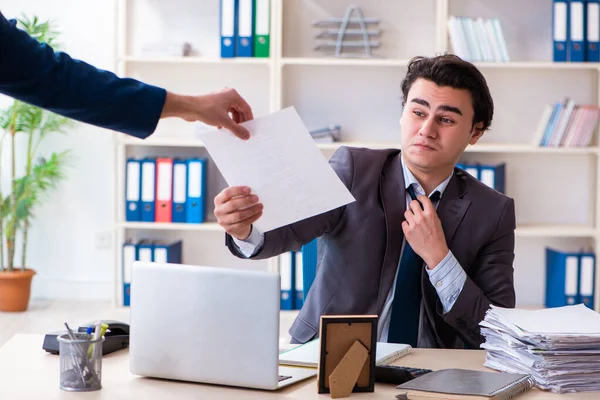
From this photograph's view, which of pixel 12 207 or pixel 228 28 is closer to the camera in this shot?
pixel 228 28

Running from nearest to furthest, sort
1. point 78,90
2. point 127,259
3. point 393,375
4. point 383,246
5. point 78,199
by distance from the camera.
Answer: point 78,90
point 393,375
point 383,246
point 127,259
point 78,199

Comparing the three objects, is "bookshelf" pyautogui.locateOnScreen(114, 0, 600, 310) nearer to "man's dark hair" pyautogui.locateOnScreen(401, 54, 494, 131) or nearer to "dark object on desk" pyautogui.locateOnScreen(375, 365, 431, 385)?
"man's dark hair" pyautogui.locateOnScreen(401, 54, 494, 131)

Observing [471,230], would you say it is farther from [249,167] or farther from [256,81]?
[256,81]

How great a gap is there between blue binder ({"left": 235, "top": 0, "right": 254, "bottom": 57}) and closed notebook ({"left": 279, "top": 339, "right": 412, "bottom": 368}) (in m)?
2.76

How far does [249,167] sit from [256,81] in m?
3.05

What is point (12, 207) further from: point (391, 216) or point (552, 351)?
point (552, 351)

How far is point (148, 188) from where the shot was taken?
4.43m

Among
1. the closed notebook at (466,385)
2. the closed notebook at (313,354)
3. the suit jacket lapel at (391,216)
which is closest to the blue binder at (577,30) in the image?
the suit jacket lapel at (391,216)

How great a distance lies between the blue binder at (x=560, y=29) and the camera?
429 cm

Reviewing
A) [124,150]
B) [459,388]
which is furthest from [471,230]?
[124,150]

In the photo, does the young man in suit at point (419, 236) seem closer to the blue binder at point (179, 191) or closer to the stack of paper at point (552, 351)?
the stack of paper at point (552, 351)

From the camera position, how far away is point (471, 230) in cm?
210

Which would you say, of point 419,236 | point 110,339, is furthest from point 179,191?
point 110,339

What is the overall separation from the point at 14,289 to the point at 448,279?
3.09m
